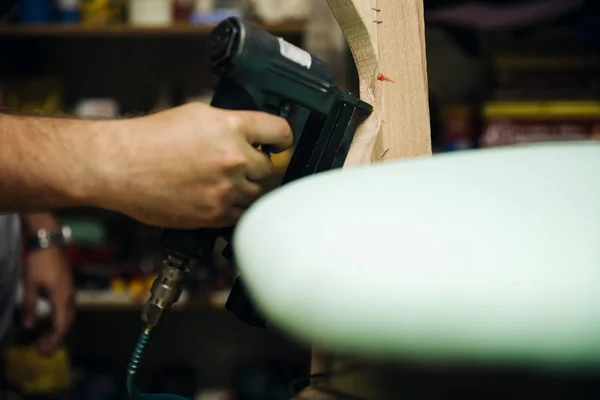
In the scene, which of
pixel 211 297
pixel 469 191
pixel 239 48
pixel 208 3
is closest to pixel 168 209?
pixel 239 48

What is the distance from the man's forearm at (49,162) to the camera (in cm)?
48

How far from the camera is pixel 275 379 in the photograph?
5.83ft

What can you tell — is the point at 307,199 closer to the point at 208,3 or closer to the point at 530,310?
the point at 530,310

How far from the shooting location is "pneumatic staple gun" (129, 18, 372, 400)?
46 cm

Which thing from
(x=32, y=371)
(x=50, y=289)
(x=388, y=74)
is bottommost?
(x=32, y=371)

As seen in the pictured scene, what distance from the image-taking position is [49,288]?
3.21ft

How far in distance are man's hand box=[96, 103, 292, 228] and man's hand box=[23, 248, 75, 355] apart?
1.84ft

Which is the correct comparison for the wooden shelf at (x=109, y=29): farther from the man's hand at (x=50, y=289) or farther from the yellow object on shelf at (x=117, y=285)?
the man's hand at (x=50, y=289)

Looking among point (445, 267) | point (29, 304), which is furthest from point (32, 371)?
point (445, 267)

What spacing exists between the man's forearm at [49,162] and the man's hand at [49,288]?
0.47 metres

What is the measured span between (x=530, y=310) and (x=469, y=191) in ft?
0.24

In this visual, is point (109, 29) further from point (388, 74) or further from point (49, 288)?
point (388, 74)

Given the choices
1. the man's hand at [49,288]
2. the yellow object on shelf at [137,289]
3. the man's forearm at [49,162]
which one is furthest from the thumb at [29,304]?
the yellow object on shelf at [137,289]

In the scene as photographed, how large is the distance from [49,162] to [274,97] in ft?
0.66
